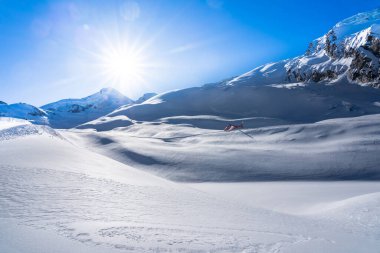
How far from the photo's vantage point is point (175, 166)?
22109 millimetres

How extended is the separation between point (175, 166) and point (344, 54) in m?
101

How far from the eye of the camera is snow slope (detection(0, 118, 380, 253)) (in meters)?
4.46

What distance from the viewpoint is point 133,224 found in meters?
5.54

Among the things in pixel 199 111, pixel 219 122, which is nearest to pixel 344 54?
pixel 199 111

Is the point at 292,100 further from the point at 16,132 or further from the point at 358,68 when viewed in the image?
the point at 16,132

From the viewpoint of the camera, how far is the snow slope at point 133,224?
4.46 meters

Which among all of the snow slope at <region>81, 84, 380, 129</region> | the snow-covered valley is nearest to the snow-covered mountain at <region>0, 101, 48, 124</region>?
the snow slope at <region>81, 84, 380, 129</region>

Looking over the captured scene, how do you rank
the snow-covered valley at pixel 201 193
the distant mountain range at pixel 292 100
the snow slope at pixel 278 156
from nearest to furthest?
the snow-covered valley at pixel 201 193, the snow slope at pixel 278 156, the distant mountain range at pixel 292 100

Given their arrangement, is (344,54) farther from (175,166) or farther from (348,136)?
(175,166)

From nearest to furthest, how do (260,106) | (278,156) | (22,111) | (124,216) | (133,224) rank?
(133,224) < (124,216) < (278,156) < (260,106) < (22,111)

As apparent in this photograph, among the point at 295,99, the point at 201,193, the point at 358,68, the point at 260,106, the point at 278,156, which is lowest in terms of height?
the point at 201,193

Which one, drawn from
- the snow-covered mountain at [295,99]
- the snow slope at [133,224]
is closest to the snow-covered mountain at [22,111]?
the snow-covered mountain at [295,99]

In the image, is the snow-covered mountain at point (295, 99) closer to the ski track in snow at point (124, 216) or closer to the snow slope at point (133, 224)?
the snow slope at point (133, 224)

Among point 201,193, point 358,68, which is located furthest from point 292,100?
point 201,193
